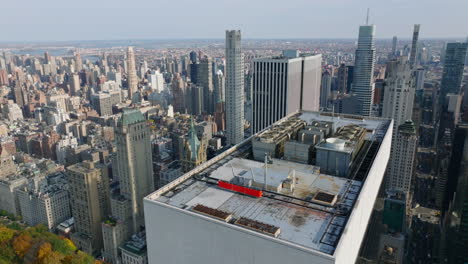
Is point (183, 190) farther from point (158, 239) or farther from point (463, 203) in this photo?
point (463, 203)

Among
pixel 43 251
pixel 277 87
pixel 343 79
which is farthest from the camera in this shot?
pixel 343 79

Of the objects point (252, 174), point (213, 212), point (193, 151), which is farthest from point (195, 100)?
point (213, 212)

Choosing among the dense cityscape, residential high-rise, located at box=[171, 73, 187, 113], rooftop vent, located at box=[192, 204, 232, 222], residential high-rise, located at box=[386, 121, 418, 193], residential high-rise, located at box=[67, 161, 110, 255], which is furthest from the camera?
residential high-rise, located at box=[171, 73, 187, 113]

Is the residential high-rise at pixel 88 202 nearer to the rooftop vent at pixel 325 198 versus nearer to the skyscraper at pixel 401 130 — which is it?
the rooftop vent at pixel 325 198

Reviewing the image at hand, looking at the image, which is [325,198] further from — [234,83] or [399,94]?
[234,83]

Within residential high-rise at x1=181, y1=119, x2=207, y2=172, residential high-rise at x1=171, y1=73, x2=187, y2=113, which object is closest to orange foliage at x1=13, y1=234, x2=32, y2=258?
residential high-rise at x1=181, y1=119, x2=207, y2=172

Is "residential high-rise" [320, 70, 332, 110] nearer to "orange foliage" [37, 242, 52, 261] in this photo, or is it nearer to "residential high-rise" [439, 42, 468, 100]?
"residential high-rise" [439, 42, 468, 100]

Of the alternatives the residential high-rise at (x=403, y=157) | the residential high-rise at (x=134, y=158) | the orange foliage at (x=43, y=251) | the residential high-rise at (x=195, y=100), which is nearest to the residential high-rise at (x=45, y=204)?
the residential high-rise at (x=134, y=158)
